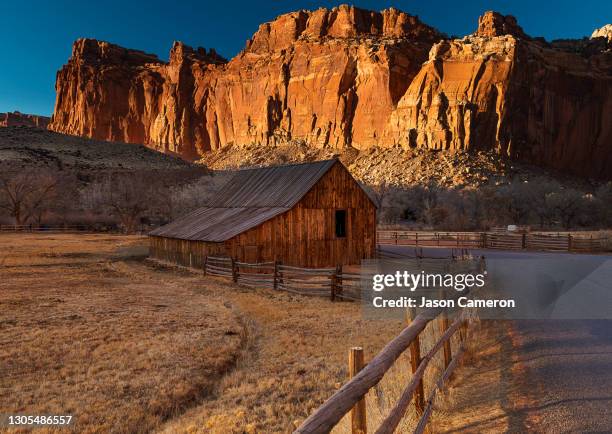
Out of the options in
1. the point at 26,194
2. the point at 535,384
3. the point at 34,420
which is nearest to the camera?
the point at 535,384

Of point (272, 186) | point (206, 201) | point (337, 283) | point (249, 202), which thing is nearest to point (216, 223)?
point (249, 202)

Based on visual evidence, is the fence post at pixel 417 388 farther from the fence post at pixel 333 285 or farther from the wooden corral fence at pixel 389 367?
the fence post at pixel 333 285

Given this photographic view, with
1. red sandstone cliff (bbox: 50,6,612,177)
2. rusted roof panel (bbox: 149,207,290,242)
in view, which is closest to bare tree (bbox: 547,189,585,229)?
red sandstone cliff (bbox: 50,6,612,177)

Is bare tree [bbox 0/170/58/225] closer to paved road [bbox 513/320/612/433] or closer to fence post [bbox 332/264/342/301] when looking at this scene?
fence post [bbox 332/264/342/301]

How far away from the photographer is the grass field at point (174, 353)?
6.83 m

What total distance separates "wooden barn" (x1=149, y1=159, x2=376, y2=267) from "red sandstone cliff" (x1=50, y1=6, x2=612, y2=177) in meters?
67.5

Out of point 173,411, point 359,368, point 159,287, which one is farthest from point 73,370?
point 159,287

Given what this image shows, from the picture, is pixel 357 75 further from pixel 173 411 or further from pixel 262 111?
pixel 173 411

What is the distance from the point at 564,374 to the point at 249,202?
21.0 m

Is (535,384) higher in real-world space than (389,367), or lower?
lower

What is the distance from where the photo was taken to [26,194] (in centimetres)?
5450

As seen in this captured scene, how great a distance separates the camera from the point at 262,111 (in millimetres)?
Result: 125000

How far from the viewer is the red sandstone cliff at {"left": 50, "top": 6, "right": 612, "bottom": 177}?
297 feet

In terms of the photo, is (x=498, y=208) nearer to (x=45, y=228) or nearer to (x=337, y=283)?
(x=337, y=283)
